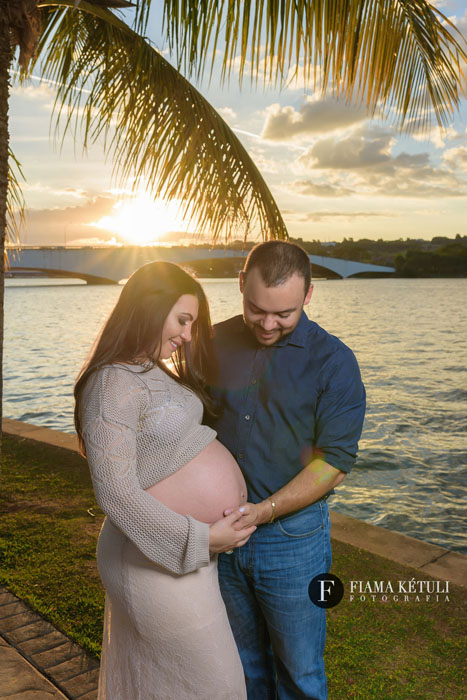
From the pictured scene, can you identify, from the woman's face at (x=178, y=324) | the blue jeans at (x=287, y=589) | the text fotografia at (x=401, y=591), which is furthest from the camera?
the text fotografia at (x=401, y=591)

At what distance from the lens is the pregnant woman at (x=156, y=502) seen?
1786mm

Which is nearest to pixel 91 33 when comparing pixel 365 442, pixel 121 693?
pixel 121 693

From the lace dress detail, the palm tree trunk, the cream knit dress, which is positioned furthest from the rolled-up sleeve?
the palm tree trunk

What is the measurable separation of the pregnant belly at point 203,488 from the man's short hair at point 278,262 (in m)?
0.65

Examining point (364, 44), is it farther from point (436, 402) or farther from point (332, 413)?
point (436, 402)

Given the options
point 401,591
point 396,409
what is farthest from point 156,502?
point 396,409

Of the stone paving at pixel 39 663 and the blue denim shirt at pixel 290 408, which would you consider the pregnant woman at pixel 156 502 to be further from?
the stone paving at pixel 39 663

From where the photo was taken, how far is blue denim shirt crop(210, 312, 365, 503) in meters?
2.25

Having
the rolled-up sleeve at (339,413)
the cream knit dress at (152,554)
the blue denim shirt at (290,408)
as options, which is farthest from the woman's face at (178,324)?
the rolled-up sleeve at (339,413)

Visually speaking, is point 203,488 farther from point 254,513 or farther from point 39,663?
point 39,663

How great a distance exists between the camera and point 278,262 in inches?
86.7

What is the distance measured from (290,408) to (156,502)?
715 mm

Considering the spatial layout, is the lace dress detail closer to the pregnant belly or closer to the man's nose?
the pregnant belly

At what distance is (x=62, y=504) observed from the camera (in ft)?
18.3
